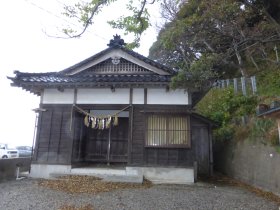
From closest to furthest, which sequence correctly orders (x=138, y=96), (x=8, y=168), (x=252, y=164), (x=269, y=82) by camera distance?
1. (x=252, y=164)
2. (x=8, y=168)
3. (x=138, y=96)
4. (x=269, y=82)

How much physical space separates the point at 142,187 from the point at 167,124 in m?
3.18

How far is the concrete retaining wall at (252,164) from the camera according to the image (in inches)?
353

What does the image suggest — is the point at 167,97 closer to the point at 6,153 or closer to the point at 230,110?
the point at 230,110

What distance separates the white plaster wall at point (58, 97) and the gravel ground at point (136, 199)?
4.29 meters

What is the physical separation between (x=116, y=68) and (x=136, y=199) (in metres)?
7.58

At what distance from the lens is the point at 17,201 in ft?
23.5

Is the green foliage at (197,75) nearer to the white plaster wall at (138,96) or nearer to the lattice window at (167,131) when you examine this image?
the lattice window at (167,131)

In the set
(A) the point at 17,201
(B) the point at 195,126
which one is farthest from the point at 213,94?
(A) the point at 17,201

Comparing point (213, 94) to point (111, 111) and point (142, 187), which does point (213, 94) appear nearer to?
point (111, 111)

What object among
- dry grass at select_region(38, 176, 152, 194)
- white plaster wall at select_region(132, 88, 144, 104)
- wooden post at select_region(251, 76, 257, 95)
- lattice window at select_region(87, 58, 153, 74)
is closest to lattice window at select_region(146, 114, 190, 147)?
white plaster wall at select_region(132, 88, 144, 104)

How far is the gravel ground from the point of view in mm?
6875

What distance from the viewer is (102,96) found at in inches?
476

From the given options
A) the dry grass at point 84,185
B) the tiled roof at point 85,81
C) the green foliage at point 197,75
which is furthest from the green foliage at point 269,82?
the dry grass at point 84,185


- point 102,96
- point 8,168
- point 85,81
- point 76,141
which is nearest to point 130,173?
point 76,141
